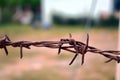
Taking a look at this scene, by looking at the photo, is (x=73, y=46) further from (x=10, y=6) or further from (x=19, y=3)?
(x=19, y=3)

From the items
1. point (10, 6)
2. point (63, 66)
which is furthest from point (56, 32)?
point (63, 66)

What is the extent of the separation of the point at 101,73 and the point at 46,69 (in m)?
1.13

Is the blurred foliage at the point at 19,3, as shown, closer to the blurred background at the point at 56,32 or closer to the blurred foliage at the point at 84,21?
the blurred background at the point at 56,32

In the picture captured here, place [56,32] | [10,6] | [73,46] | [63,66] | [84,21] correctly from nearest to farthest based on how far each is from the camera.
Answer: [73,46], [63,66], [56,32], [84,21], [10,6]

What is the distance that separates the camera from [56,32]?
549 inches

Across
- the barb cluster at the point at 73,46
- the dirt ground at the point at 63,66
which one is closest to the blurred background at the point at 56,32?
the dirt ground at the point at 63,66

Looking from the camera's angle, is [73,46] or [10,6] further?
[10,6]

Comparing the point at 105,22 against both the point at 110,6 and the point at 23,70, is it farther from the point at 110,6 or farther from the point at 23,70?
the point at 23,70

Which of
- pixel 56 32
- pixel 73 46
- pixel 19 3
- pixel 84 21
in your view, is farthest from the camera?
pixel 19 3

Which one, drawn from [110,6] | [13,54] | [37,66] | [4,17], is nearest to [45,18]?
[4,17]

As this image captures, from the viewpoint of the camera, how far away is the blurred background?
21.5 feet

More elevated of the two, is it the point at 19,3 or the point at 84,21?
the point at 19,3

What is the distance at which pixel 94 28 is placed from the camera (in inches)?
610

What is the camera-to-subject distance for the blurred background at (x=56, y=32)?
6555 mm
